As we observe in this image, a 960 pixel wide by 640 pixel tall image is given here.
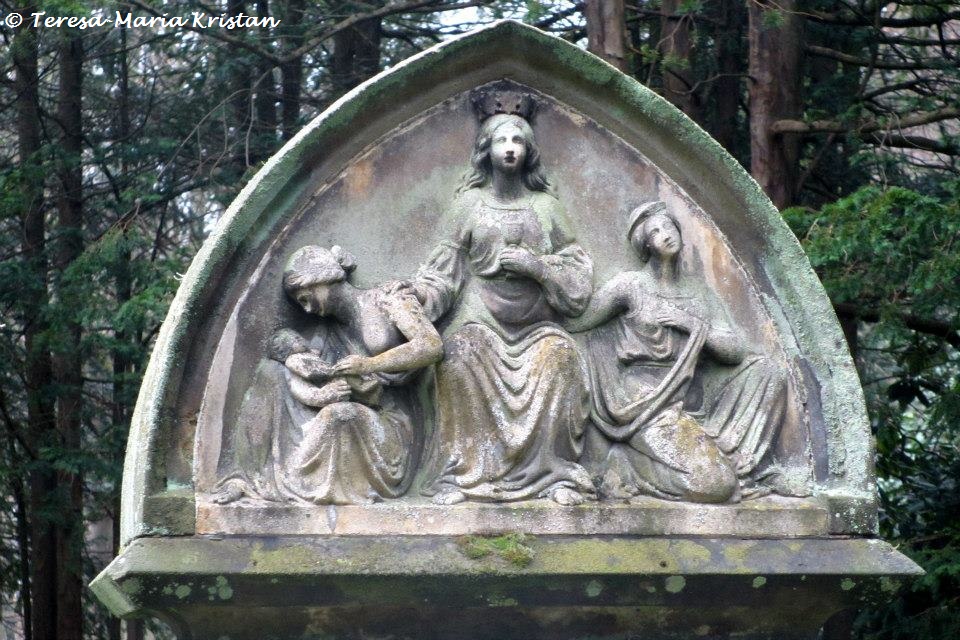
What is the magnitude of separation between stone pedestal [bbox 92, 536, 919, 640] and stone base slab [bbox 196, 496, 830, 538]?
0.05 metres

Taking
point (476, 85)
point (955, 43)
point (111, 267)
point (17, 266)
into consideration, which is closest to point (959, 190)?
point (955, 43)

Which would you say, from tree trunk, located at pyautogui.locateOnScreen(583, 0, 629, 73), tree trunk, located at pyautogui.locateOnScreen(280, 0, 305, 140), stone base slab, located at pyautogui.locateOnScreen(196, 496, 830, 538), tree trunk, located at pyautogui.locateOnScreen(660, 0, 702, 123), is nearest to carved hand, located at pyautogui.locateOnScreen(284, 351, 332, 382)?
stone base slab, located at pyautogui.locateOnScreen(196, 496, 830, 538)

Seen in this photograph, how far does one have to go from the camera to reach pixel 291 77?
11.5 metres

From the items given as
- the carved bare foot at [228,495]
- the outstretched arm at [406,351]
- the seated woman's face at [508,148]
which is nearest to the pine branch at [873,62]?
the seated woman's face at [508,148]

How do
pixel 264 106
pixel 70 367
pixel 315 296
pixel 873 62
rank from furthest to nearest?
pixel 264 106 < pixel 70 367 < pixel 873 62 < pixel 315 296

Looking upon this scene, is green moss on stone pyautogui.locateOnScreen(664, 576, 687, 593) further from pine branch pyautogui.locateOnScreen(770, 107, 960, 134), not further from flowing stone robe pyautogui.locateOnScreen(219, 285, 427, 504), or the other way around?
pine branch pyautogui.locateOnScreen(770, 107, 960, 134)

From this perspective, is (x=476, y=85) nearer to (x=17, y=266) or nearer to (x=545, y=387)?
(x=545, y=387)

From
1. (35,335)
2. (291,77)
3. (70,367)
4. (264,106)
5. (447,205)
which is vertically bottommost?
(447,205)

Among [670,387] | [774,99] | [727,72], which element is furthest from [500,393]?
[727,72]

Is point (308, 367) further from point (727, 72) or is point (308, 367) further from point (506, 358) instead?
point (727, 72)

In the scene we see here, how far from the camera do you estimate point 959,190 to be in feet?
27.1

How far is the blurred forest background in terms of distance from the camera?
923 centimetres

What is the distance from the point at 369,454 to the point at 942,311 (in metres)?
5.68

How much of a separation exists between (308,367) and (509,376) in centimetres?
76
